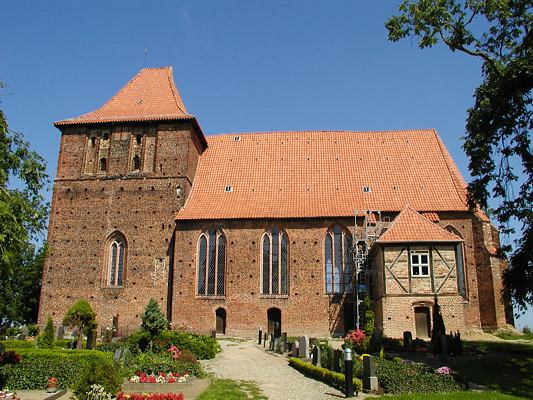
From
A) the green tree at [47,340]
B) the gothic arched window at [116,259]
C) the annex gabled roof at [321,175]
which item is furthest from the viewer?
the gothic arched window at [116,259]

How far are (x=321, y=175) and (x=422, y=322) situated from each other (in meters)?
11.6

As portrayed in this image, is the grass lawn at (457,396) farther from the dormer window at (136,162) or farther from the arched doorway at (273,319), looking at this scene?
the dormer window at (136,162)

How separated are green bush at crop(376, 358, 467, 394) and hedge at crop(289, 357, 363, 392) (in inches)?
29.9

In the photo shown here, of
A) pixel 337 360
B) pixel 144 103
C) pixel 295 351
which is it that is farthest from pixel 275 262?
pixel 337 360

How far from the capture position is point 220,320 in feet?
97.0

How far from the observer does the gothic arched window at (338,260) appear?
95.6 ft

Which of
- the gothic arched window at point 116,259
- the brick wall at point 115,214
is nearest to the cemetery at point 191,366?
the brick wall at point 115,214

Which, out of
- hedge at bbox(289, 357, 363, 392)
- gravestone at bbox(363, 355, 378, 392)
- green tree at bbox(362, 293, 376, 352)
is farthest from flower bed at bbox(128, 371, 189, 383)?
green tree at bbox(362, 293, 376, 352)

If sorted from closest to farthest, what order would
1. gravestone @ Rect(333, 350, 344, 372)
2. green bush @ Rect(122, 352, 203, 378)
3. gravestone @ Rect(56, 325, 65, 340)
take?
1. green bush @ Rect(122, 352, 203, 378)
2. gravestone @ Rect(333, 350, 344, 372)
3. gravestone @ Rect(56, 325, 65, 340)

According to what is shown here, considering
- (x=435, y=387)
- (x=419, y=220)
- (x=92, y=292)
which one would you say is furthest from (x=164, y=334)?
(x=419, y=220)

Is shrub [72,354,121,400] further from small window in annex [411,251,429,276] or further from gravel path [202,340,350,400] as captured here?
small window in annex [411,251,429,276]

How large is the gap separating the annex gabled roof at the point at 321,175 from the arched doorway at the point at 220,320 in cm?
530

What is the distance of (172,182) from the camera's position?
3125cm

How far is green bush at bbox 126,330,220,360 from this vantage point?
68.3ft
